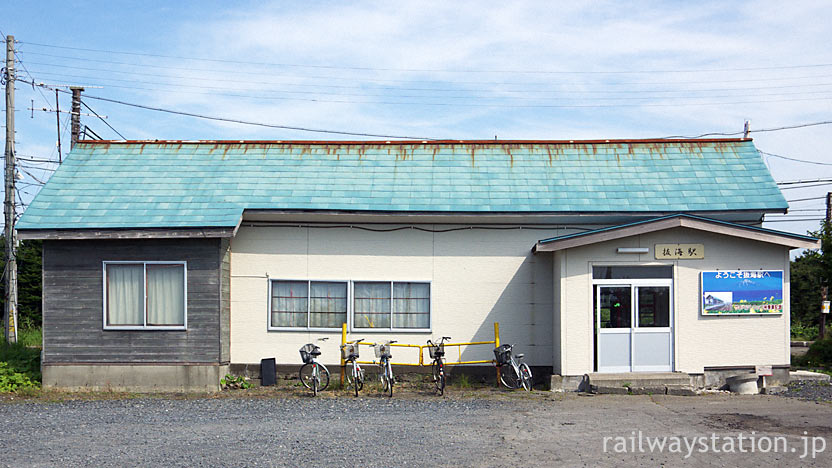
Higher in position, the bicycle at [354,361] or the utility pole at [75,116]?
the utility pole at [75,116]

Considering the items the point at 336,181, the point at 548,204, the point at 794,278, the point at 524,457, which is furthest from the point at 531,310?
the point at 794,278

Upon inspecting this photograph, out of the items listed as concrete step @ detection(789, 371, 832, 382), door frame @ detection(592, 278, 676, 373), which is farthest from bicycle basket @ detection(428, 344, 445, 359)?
concrete step @ detection(789, 371, 832, 382)

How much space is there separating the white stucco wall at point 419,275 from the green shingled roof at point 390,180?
26.8 inches

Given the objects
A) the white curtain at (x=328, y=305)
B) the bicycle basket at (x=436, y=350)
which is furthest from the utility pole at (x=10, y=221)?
the bicycle basket at (x=436, y=350)

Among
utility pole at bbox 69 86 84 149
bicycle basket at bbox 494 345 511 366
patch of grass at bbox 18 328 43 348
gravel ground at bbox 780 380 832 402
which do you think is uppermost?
utility pole at bbox 69 86 84 149

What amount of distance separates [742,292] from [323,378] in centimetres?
777

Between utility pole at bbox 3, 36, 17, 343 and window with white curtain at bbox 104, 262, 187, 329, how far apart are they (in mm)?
8371

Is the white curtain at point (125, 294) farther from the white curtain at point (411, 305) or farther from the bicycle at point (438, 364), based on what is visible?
the bicycle at point (438, 364)

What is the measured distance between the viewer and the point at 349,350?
1370 centimetres

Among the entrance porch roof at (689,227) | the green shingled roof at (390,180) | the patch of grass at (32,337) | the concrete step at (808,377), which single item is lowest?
the patch of grass at (32,337)

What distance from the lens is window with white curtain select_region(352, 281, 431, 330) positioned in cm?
1466

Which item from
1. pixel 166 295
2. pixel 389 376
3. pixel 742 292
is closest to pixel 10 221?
pixel 166 295

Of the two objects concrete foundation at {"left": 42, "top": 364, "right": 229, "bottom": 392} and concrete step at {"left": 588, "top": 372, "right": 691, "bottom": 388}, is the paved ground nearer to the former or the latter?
concrete step at {"left": 588, "top": 372, "right": 691, "bottom": 388}

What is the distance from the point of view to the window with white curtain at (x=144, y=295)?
46.3 feet
